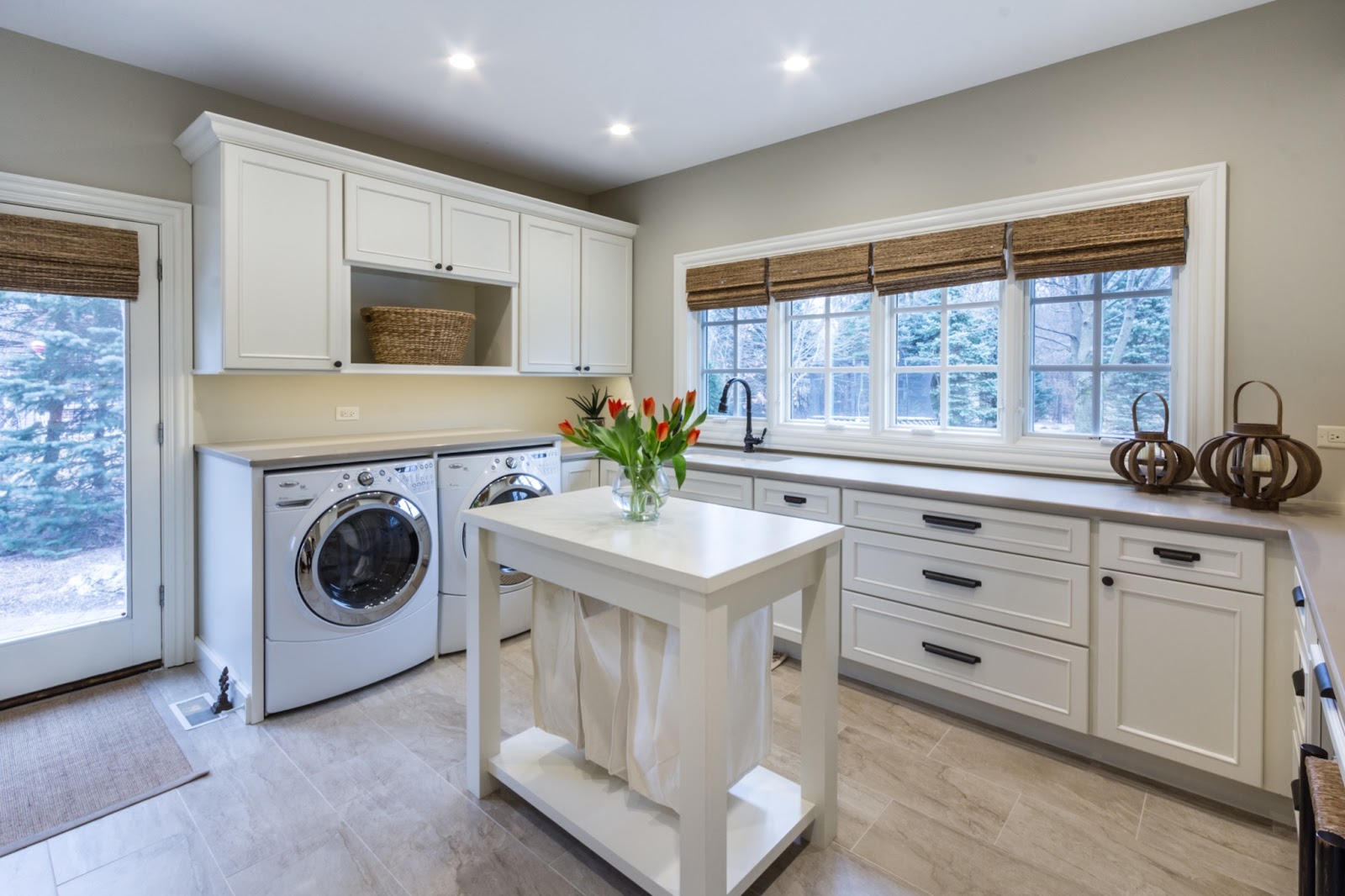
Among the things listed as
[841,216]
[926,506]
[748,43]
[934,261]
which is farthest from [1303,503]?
[748,43]

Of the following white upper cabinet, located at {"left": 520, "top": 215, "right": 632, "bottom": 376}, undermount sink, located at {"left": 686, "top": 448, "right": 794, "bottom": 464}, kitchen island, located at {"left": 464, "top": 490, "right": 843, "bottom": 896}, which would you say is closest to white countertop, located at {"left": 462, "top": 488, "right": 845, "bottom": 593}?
kitchen island, located at {"left": 464, "top": 490, "right": 843, "bottom": 896}

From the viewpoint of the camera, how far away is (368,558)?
9.32 feet

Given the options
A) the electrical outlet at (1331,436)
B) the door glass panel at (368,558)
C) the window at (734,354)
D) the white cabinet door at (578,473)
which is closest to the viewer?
the electrical outlet at (1331,436)

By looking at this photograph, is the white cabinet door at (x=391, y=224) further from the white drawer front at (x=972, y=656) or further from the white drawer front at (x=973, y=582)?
the white drawer front at (x=972, y=656)

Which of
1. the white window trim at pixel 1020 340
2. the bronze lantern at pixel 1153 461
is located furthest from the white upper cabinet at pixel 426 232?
the bronze lantern at pixel 1153 461

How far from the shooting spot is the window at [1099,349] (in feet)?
8.71

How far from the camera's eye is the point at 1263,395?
92.7 inches

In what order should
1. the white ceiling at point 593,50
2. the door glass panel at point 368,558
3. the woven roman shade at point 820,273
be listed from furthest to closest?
the woven roman shade at point 820,273
the door glass panel at point 368,558
the white ceiling at point 593,50

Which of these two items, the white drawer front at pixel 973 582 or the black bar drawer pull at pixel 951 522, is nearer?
the white drawer front at pixel 973 582

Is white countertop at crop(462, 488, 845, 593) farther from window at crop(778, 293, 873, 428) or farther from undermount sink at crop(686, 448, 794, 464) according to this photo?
window at crop(778, 293, 873, 428)

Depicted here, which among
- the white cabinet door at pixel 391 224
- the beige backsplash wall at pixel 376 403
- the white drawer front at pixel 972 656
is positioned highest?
the white cabinet door at pixel 391 224

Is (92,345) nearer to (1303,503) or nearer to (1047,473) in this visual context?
(1047,473)

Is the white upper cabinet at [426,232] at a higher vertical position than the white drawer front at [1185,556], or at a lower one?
higher

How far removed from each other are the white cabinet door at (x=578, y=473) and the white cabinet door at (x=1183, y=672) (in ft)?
8.23
